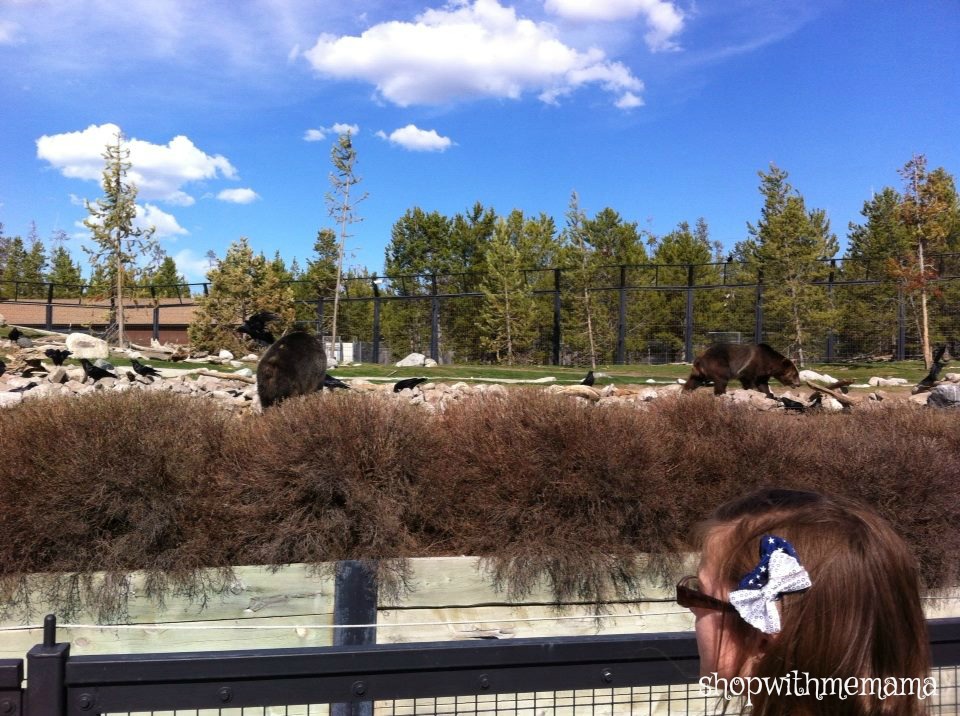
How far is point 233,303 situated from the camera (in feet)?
90.3

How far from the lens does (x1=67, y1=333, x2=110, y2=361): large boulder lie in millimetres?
19438

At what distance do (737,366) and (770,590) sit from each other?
41.2 feet

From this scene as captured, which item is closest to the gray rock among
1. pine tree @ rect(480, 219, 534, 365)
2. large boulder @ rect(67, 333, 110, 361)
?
large boulder @ rect(67, 333, 110, 361)

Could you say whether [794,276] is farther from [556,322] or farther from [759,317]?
[556,322]

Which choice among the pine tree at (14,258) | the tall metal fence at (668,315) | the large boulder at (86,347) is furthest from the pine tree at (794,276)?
the pine tree at (14,258)

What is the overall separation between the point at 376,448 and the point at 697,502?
2342mm

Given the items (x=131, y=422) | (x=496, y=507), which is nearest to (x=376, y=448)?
(x=496, y=507)

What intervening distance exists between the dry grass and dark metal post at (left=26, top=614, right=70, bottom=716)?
2950mm

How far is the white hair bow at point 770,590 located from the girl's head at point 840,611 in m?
0.03

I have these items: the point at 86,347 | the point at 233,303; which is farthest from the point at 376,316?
the point at 86,347

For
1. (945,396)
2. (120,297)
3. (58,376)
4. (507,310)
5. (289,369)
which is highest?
(120,297)

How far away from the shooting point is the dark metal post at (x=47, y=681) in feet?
5.79

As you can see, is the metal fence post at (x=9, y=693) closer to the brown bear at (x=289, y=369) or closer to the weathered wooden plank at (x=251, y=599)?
the weathered wooden plank at (x=251, y=599)

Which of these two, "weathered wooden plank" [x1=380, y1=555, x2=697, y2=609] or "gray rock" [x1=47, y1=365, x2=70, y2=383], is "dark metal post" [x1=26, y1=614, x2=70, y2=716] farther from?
"gray rock" [x1=47, y1=365, x2=70, y2=383]
